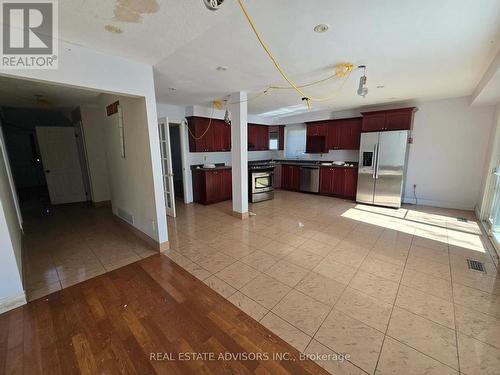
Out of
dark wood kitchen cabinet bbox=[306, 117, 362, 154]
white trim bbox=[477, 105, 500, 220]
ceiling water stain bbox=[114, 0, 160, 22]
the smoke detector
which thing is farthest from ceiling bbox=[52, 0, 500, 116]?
dark wood kitchen cabinet bbox=[306, 117, 362, 154]

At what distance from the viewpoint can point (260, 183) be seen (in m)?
5.46

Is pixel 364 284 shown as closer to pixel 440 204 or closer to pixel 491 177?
pixel 491 177

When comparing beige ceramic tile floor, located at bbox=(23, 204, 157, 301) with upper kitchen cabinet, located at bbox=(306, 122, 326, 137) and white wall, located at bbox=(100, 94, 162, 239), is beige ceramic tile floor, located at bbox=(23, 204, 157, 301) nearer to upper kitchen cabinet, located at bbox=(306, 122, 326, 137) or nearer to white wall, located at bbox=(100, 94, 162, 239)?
white wall, located at bbox=(100, 94, 162, 239)

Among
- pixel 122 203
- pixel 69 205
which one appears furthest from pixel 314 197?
pixel 69 205

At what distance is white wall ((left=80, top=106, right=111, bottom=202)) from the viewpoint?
16.1 ft

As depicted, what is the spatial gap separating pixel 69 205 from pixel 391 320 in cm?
702

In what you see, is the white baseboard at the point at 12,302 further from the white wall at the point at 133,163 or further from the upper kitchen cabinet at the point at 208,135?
the upper kitchen cabinet at the point at 208,135

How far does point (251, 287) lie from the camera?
85.0 inches

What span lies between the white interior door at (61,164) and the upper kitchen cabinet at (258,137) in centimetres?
497

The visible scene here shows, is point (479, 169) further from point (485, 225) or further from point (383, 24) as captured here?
point (383, 24)

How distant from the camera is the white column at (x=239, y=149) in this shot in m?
3.95

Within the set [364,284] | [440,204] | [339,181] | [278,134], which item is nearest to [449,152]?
[440,204]

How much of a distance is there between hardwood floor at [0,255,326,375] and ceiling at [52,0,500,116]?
253 cm

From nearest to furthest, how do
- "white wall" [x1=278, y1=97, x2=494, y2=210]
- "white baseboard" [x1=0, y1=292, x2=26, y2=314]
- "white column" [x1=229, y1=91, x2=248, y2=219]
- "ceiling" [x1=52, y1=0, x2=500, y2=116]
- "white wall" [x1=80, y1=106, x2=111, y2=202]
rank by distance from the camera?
"ceiling" [x1=52, y1=0, x2=500, y2=116], "white baseboard" [x1=0, y1=292, x2=26, y2=314], "white column" [x1=229, y1=91, x2=248, y2=219], "white wall" [x1=278, y1=97, x2=494, y2=210], "white wall" [x1=80, y1=106, x2=111, y2=202]
